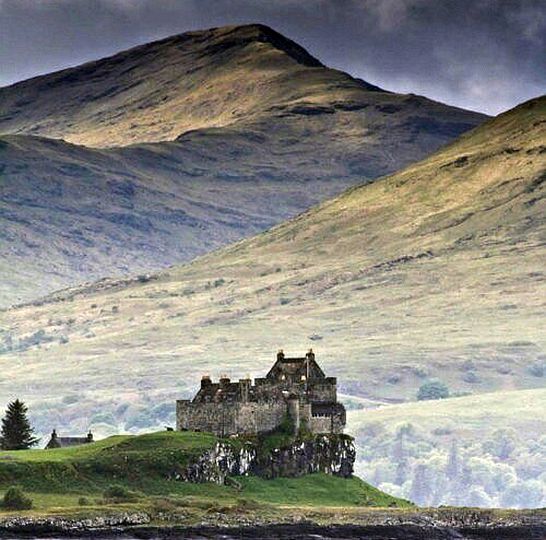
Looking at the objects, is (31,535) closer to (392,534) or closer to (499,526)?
(392,534)

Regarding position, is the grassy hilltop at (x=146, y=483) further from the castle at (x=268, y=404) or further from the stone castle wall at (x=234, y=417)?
the castle at (x=268, y=404)

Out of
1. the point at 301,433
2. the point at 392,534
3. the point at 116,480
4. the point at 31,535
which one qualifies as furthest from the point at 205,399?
the point at 31,535

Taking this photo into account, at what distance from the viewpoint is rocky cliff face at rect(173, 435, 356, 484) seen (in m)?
164

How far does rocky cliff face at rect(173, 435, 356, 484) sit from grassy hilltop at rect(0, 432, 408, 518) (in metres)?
0.80

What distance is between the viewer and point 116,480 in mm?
157500

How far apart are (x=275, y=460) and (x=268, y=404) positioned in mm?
6079

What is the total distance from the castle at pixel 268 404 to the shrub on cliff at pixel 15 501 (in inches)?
1225

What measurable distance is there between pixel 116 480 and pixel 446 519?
2273cm

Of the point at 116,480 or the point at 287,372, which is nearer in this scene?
the point at 116,480

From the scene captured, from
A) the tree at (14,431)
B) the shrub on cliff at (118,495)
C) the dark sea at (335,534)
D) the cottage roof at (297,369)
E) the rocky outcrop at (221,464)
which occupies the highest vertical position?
the cottage roof at (297,369)

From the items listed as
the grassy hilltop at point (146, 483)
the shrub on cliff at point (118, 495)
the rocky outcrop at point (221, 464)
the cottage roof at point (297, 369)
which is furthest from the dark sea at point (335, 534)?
the cottage roof at point (297, 369)

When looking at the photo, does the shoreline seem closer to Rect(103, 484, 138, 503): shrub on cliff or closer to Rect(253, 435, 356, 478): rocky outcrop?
Rect(103, 484, 138, 503): shrub on cliff

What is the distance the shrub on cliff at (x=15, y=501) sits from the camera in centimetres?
14412

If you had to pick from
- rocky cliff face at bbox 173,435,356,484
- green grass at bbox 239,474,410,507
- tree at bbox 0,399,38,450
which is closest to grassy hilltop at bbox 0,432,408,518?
green grass at bbox 239,474,410,507
